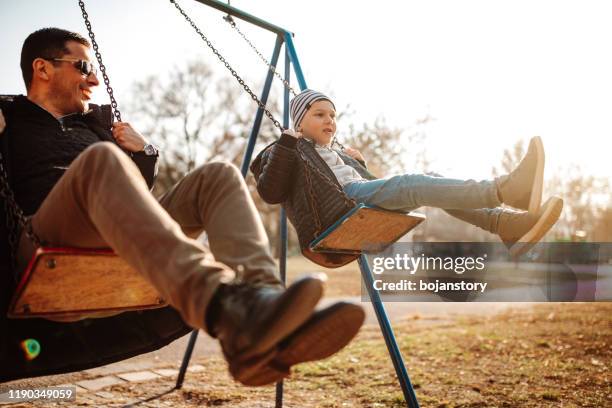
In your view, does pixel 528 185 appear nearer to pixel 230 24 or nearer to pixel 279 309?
pixel 279 309

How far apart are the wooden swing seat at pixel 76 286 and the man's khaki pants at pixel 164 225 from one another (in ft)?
0.40

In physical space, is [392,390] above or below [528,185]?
below

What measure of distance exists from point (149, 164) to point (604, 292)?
1188 cm

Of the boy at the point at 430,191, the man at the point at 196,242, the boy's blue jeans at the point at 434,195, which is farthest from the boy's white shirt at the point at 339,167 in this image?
the man at the point at 196,242

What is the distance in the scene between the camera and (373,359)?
4.88 m

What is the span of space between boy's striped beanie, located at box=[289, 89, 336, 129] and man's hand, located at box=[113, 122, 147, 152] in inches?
56.8

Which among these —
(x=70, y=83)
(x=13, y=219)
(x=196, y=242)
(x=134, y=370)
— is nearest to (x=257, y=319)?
(x=196, y=242)

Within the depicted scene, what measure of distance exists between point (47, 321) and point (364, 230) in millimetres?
1684

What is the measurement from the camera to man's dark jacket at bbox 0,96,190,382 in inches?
78.4

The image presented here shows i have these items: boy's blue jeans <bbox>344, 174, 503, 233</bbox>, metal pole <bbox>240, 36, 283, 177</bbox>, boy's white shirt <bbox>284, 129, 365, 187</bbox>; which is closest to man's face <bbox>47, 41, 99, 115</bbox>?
metal pole <bbox>240, 36, 283, 177</bbox>

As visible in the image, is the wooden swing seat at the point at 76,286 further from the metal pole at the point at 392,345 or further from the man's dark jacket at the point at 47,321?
the metal pole at the point at 392,345

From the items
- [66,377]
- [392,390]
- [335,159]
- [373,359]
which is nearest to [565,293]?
[373,359]

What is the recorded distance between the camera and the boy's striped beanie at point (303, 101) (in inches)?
143

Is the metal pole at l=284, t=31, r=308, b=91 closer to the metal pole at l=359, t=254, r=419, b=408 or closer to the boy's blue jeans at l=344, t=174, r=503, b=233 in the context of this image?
the boy's blue jeans at l=344, t=174, r=503, b=233
